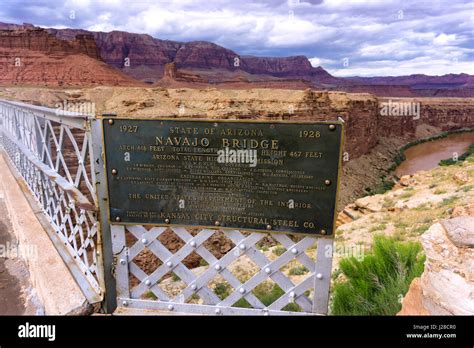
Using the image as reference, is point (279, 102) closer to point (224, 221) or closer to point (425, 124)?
point (224, 221)

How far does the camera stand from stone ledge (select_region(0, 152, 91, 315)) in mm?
2779

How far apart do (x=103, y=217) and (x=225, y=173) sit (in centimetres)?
111

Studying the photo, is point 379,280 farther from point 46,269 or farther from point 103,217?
point 46,269

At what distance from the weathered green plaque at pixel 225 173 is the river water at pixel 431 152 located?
117 feet

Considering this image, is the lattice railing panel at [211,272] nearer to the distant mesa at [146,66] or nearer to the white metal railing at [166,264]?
the white metal railing at [166,264]

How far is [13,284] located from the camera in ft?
10.1

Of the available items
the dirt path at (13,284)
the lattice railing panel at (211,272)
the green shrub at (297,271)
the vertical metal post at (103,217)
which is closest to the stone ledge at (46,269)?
the dirt path at (13,284)

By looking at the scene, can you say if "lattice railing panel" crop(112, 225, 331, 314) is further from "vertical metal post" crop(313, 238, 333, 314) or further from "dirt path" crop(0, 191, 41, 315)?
"dirt path" crop(0, 191, 41, 315)

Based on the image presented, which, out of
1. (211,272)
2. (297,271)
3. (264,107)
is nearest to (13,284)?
(211,272)

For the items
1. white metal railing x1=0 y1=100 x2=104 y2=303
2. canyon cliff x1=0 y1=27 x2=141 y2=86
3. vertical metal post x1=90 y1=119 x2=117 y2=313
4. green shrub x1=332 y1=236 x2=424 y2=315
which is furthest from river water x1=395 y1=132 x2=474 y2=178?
canyon cliff x1=0 y1=27 x2=141 y2=86

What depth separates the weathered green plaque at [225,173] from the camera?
8.25ft

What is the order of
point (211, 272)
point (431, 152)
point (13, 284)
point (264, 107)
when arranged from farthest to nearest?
point (431, 152)
point (264, 107)
point (13, 284)
point (211, 272)

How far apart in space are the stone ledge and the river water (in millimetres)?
35648

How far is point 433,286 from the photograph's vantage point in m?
2.01
